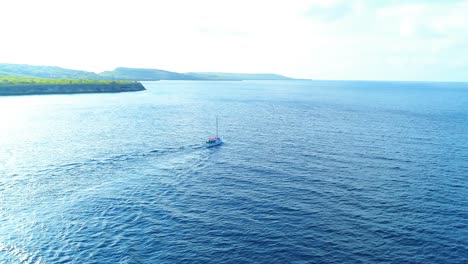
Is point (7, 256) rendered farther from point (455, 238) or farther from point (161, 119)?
point (161, 119)

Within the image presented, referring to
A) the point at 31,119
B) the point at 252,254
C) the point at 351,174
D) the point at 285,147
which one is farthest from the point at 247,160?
the point at 31,119

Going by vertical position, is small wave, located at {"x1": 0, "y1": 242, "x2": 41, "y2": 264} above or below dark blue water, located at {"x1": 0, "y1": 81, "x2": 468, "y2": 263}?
below

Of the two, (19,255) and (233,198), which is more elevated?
(233,198)

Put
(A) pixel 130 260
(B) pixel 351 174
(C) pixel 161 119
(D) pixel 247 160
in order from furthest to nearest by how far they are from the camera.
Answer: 1. (C) pixel 161 119
2. (D) pixel 247 160
3. (B) pixel 351 174
4. (A) pixel 130 260

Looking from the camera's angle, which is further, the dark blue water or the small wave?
the dark blue water

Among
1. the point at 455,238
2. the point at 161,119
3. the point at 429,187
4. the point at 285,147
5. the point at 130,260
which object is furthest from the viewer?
the point at 161,119

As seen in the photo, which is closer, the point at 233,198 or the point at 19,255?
the point at 19,255

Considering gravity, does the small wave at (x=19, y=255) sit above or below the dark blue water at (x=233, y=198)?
below

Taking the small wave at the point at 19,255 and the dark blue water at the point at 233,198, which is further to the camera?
the dark blue water at the point at 233,198
